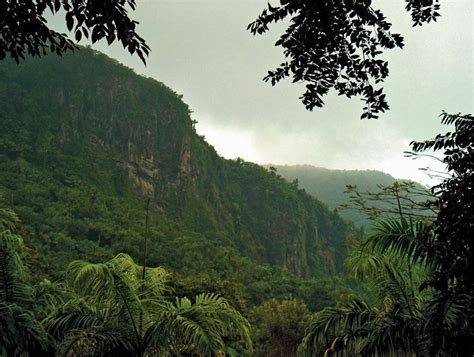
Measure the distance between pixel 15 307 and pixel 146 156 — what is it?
73778 millimetres

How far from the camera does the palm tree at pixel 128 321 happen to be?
7.27 m

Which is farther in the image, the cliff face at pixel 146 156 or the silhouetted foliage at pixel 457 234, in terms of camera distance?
the cliff face at pixel 146 156

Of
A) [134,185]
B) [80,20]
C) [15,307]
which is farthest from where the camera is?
[134,185]

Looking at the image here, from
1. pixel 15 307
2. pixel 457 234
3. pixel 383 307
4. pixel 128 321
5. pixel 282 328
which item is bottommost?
pixel 282 328

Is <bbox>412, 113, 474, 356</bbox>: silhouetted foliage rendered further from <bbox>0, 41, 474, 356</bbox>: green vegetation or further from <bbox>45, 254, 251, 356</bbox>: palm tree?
<bbox>45, 254, 251, 356</bbox>: palm tree

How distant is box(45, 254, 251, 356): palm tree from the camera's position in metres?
7.27

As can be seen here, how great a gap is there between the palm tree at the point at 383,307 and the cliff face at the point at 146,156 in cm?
5561

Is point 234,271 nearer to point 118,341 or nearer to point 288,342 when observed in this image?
point 288,342

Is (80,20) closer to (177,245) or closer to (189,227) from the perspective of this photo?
(177,245)

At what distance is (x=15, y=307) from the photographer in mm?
6102

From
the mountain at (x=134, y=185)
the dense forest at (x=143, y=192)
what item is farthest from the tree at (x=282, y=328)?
the mountain at (x=134, y=185)

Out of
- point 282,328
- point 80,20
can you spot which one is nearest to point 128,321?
point 80,20

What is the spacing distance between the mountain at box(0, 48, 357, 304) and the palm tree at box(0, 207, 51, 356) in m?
29.1

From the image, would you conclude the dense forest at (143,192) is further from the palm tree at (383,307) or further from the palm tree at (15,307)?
the palm tree at (383,307)
